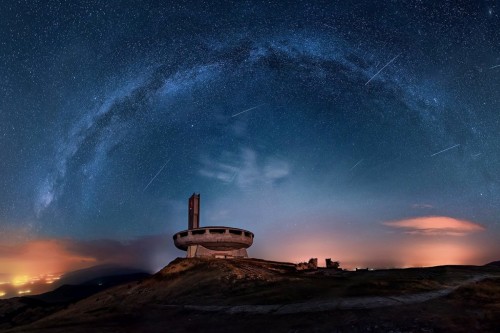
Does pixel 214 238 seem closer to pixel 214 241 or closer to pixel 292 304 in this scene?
pixel 214 241

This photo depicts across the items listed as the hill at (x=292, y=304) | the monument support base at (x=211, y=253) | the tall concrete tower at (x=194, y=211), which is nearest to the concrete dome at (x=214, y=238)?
the monument support base at (x=211, y=253)

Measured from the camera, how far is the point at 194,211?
132 ft

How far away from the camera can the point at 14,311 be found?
3522 centimetres

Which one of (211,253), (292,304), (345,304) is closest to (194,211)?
(211,253)

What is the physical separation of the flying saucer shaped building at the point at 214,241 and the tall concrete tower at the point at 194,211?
4.71 metres

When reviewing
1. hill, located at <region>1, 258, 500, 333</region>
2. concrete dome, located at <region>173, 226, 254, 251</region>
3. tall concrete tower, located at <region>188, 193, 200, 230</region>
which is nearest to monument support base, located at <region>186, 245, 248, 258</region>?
concrete dome, located at <region>173, 226, 254, 251</region>

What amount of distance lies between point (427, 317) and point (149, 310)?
49.4ft

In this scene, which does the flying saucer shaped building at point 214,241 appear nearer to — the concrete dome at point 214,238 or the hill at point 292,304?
the concrete dome at point 214,238

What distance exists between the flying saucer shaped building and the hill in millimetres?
8040

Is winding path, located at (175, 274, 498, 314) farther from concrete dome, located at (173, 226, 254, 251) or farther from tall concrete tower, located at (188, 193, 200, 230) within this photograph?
tall concrete tower, located at (188, 193, 200, 230)

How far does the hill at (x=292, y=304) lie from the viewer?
37.6ft

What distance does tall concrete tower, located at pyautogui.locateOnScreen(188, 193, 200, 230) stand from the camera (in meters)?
39.9

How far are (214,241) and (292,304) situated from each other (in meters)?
19.3

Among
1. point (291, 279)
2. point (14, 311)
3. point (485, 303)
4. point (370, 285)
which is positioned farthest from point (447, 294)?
point (14, 311)
